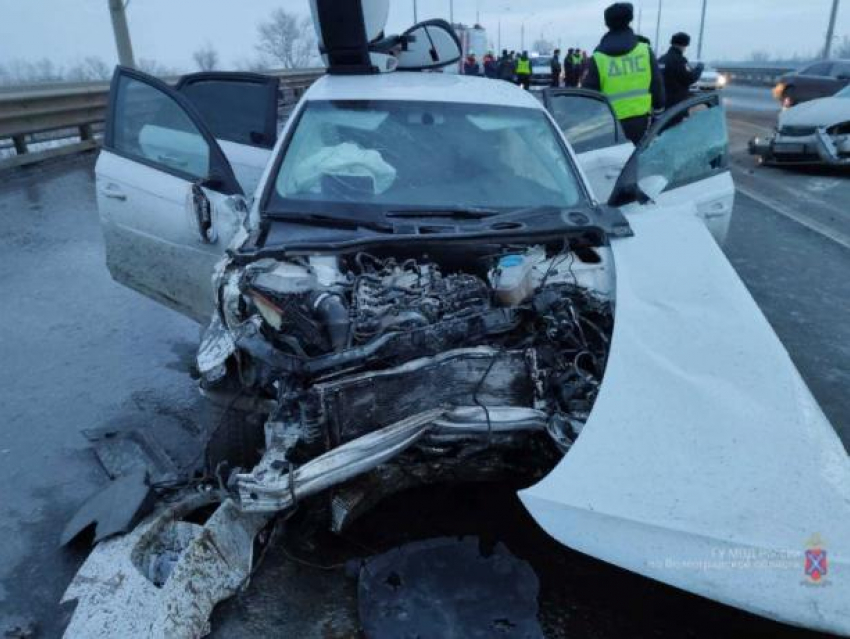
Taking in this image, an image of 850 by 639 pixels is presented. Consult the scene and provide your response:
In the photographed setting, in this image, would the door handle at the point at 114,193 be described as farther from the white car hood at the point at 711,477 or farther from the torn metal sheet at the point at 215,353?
the white car hood at the point at 711,477

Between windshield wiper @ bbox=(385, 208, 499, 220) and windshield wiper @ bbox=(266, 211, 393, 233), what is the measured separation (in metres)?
0.13

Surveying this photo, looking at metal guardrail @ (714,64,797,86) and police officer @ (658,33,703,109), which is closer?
police officer @ (658,33,703,109)

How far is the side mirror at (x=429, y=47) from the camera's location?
5.64m

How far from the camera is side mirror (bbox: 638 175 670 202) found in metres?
3.57

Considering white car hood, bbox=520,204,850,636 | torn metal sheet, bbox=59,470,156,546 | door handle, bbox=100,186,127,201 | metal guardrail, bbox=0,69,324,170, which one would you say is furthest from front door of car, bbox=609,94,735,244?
metal guardrail, bbox=0,69,324,170

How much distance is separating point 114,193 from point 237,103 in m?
1.17

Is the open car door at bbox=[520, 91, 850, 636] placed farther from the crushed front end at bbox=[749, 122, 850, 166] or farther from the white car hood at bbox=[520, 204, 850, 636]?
the crushed front end at bbox=[749, 122, 850, 166]

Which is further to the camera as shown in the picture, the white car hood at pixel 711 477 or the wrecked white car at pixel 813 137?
the wrecked white car at pixel 813 137

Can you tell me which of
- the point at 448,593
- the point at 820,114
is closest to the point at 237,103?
the point at 448,593

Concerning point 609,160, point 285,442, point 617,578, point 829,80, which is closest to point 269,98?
point 609,160

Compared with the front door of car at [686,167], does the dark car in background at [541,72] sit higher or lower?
lower

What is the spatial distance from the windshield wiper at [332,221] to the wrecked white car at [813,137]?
922 cm

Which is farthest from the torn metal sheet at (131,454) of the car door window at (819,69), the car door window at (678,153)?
the car door window at (819,69)

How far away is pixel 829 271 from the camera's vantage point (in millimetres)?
5875
